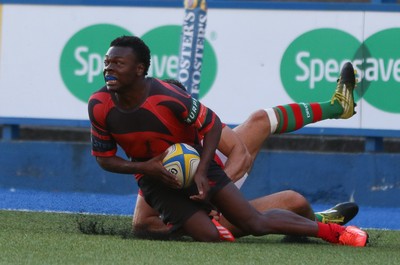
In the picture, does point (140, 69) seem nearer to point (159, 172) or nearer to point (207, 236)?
point (159, 172)

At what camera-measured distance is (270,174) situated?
1234cm

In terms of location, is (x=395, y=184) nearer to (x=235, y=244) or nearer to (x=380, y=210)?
(x=380, y=210)

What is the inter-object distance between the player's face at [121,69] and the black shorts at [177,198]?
2.43 ft

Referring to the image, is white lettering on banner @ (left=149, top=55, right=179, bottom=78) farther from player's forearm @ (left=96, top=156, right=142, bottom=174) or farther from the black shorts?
player's forearm @ (left=96, top=156, right=142, bottom=174)

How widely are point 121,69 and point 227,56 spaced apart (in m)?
4.88

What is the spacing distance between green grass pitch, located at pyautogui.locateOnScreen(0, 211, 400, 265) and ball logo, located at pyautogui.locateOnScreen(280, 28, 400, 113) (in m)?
3.31

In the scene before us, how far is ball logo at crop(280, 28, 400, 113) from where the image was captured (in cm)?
1215

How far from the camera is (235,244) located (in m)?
7.92

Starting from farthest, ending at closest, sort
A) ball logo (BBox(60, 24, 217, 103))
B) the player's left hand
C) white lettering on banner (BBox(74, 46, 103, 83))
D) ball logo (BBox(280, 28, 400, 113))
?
white lettering on banner (BBox(74, 46, 103, 83))
ball logo (BBox(60, 24, 217, 103))
ball logo (BBox(280, 28, 400, 113))
the player's left hand

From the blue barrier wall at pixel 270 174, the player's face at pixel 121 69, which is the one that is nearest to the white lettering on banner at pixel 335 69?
the blue barrier wall at pixel 270 174

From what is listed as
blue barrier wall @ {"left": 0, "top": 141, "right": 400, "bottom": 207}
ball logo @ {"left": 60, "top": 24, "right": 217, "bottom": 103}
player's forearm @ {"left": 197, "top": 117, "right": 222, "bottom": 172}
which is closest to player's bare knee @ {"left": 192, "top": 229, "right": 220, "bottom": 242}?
player's forearm @ {"left": 197, "top": 117, "right": 222, "bottom": 172}

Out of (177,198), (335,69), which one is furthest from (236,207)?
(335,69)

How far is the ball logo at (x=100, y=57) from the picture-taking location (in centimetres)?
1266

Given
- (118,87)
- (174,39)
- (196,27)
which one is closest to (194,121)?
(118,87)
